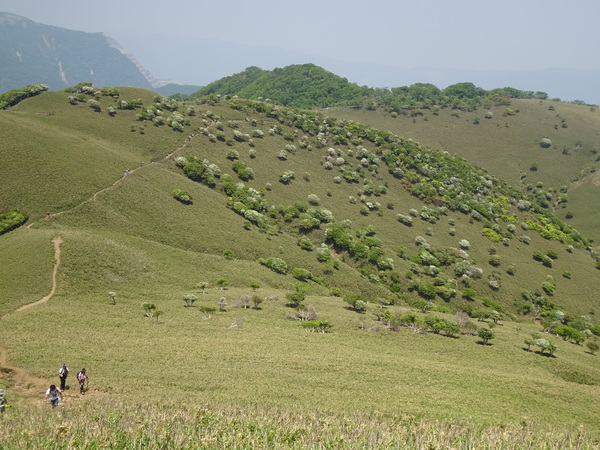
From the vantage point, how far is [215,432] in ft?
47.2

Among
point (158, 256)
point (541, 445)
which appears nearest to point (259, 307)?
point (158, 256)

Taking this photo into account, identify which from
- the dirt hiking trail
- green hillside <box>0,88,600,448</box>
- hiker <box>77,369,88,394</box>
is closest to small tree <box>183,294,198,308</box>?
green hillside <box>0,88,600,448</box>

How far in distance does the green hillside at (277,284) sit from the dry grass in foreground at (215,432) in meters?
0.15

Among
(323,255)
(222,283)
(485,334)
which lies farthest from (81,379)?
(323,255)

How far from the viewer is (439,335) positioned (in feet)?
171

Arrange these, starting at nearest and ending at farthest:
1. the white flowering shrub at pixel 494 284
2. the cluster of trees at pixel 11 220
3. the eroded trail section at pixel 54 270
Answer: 1. the eroded trail section at pixel 54 270
2. the cluster of trees at pixel 11 220
3. the white flowering shrub at pixel 494 284

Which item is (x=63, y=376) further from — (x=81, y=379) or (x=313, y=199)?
(x=313, y=199)

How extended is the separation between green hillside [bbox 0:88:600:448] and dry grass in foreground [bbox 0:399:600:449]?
0.15 metres

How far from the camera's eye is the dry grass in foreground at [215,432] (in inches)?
535

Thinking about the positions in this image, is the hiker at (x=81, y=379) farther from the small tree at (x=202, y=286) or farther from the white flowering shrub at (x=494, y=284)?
the white flowering shrub at (x=494, y=284)

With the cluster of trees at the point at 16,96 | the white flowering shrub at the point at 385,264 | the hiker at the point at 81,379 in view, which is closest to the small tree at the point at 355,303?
the white flowering shrub at the point at 385,264

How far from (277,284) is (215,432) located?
50937 millimetres

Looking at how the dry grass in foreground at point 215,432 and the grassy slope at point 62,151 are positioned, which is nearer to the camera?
the dry grass in foreground at point 215,432

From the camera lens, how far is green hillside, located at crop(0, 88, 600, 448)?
24.3 m
